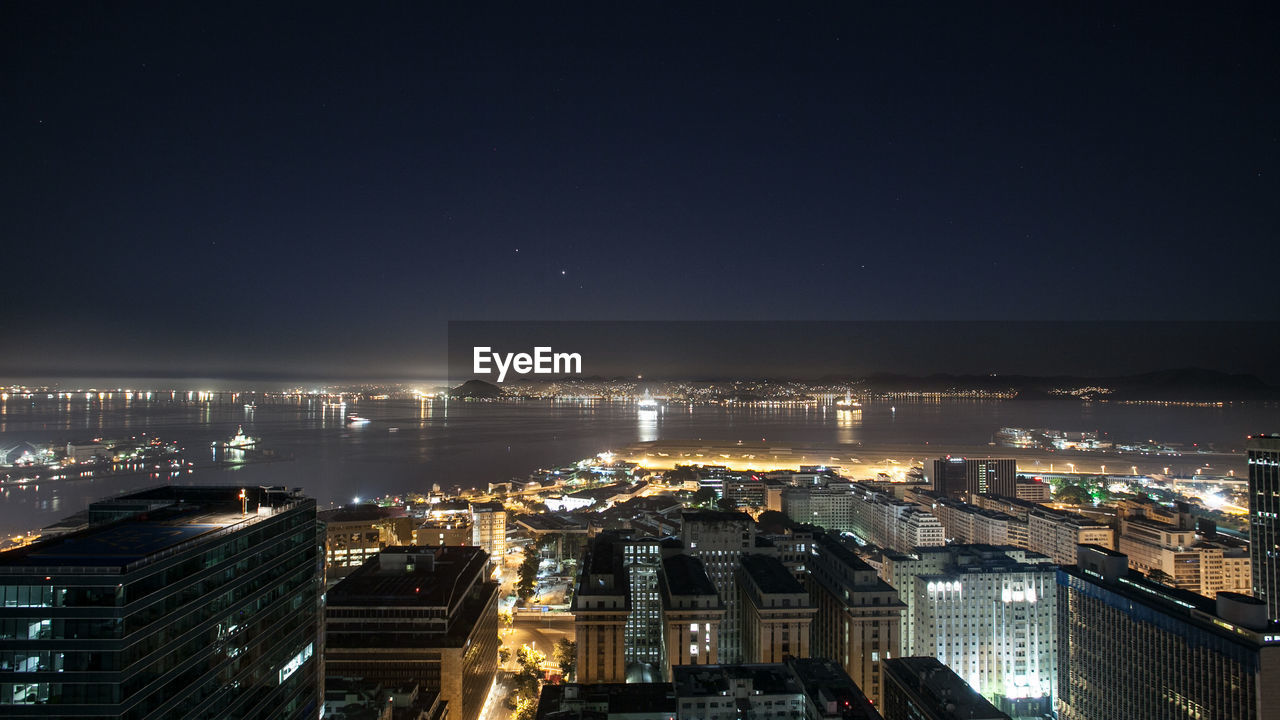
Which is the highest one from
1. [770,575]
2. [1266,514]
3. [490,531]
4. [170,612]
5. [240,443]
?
[170,612]

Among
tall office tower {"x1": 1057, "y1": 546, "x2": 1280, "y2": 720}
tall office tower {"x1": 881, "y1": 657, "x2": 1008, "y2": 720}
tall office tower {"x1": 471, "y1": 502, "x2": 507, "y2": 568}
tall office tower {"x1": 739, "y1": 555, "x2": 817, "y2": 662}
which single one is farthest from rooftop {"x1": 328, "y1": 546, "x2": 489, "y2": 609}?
tall office tower {"x1": 1057, "y1": 546, "x2": 1280, "y2": 720}

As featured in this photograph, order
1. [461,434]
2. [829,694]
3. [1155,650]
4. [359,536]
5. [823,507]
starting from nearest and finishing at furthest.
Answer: [829,694], [1155,650], [359,536], [823,507], [461,434]

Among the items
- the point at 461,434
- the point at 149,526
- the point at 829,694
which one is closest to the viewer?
the point at 149,526

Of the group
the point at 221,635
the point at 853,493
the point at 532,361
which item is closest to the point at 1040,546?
the point at 853,493

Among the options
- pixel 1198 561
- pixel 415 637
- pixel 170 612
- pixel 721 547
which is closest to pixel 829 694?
pixel 721 547

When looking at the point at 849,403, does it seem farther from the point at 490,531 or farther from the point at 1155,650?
the point at 1155,650

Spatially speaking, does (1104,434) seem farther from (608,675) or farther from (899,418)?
(608,675)

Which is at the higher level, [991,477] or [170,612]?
[170,612]

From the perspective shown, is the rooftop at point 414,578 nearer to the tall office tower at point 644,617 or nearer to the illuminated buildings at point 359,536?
the tall office tower at point 644,617
